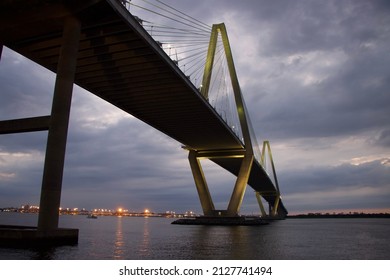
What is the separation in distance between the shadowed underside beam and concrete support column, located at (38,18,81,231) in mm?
831

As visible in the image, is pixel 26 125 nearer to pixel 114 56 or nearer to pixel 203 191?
pixel 114 56

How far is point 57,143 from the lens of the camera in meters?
17.4

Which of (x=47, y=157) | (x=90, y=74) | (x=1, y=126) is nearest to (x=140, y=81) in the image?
(x=90, y=74)

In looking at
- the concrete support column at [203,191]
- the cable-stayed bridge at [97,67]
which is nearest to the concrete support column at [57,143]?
the cable-stayed bridge at [97,67]

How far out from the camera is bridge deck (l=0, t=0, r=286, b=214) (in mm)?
19562

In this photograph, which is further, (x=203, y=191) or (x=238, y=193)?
(x=203, y=191)

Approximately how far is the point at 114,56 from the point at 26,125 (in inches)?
332

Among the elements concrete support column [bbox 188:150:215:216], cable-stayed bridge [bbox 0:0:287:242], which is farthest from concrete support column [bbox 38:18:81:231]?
concrete support column [bbox 188:150:215:216]

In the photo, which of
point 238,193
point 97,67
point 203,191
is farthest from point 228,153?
point 97,67

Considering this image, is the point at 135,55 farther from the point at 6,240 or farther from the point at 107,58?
the point at 6,240

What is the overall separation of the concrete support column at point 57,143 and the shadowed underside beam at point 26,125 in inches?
32.7

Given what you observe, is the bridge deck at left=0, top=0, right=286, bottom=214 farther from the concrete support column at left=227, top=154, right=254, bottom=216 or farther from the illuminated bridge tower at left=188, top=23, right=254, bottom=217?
the concrete support column at left=227, top=154, right=254, bottom=216

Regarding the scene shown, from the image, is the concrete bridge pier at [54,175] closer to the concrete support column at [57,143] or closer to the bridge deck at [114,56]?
the concrete support column at [57,143]
